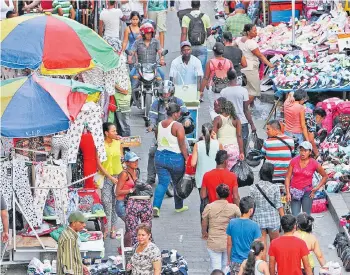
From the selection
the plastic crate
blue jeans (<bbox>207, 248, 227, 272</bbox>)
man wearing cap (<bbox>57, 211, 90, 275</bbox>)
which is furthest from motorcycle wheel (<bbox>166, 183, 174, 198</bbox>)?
the plastic crate

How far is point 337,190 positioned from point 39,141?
444cm

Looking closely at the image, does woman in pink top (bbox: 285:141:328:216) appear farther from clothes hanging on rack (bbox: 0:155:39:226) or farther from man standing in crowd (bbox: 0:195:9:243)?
man standing in crowd (bbox: 0:195:9:243)

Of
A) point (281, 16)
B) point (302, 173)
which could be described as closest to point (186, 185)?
point (302, 173)

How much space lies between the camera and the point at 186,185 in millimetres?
→ 17766

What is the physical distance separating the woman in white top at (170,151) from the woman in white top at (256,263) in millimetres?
3946

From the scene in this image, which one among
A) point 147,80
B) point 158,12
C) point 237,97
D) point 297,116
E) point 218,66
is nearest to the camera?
point 297,116

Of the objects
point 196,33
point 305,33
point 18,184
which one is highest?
point 196,33

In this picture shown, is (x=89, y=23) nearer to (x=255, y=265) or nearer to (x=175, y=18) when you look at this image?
(x=175, y=18)

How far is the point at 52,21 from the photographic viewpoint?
61.3 ft

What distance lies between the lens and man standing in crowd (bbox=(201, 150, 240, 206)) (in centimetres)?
1636

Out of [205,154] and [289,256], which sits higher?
[205,154]

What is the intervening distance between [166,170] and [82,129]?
1.42 metres

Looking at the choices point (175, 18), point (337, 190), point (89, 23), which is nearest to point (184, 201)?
point (337, 190)

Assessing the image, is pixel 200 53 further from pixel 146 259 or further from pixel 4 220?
pixel 146 259
